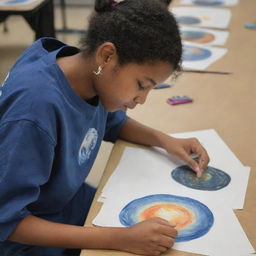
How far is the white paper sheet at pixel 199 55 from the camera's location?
64.6 inches

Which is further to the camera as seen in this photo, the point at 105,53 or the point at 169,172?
the point at 169,172

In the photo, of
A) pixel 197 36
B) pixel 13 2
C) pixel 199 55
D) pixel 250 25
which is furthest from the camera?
pixel 13 2

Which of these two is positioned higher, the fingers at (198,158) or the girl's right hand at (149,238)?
the girl's right hand at (149,238)

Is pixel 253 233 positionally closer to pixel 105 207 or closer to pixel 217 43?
pixel 105 207

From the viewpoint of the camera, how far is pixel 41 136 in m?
0.78

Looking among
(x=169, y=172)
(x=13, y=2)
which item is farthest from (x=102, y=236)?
(x=13, y=2)

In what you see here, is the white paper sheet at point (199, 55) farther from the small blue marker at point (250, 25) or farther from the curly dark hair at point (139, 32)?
the curly dark hair at point (139, 32)

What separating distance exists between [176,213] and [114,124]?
406mm

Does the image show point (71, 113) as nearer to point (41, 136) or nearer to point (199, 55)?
point (41, 136)

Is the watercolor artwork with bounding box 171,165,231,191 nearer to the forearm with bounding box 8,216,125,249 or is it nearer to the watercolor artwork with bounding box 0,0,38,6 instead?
the forearm with bounding box 8,216,125,249

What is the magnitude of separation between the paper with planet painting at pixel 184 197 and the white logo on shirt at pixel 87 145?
0.26ft

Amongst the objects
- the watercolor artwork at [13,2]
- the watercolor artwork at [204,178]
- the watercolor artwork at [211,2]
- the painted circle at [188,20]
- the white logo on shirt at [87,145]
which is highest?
the white logo on shirt at [87,145]

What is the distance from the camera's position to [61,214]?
1.06 metres

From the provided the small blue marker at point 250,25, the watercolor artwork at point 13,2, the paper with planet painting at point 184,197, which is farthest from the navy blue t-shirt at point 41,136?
the watercolor artwork at point 13,2
